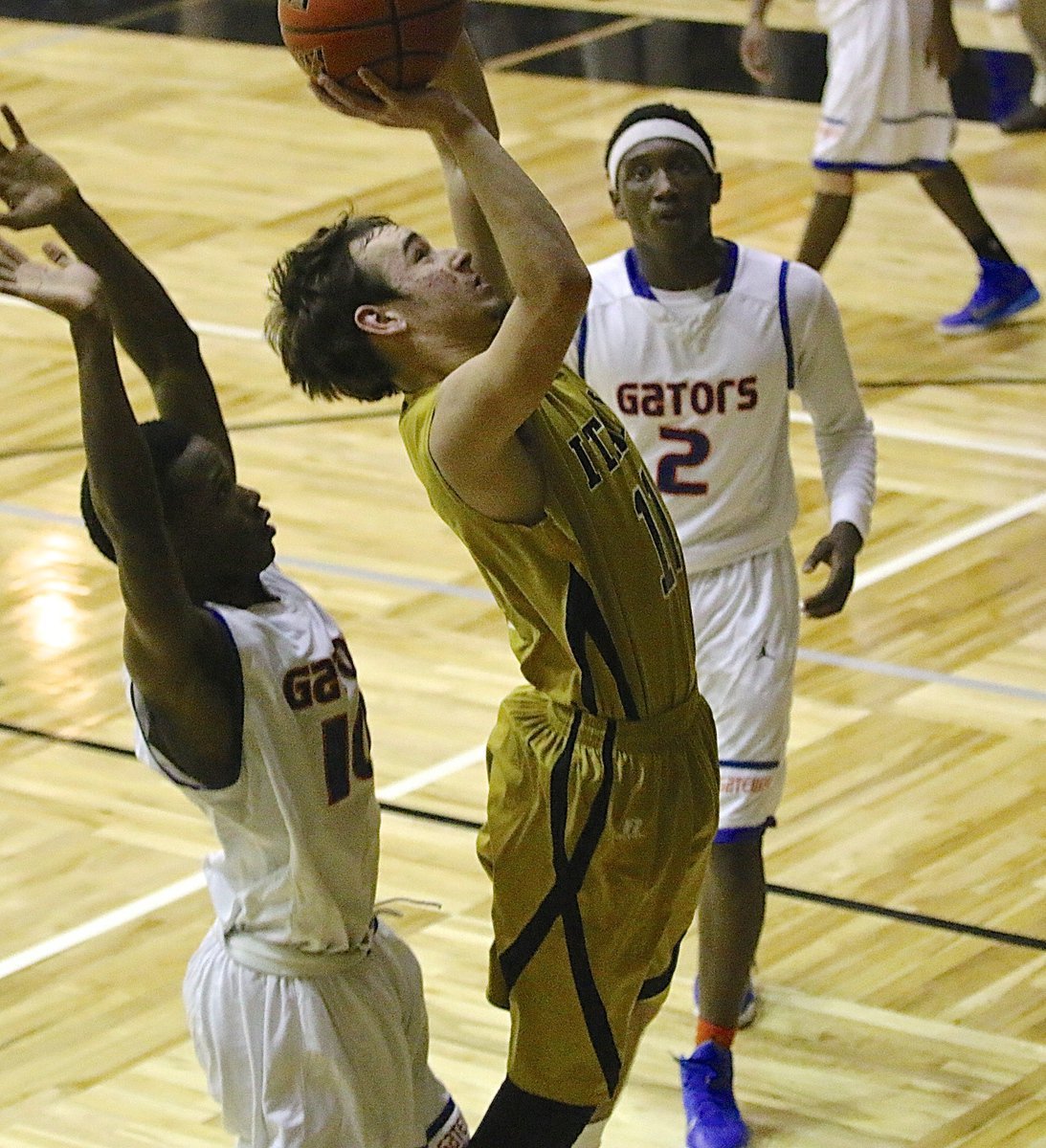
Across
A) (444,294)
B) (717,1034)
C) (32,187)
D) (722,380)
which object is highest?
(32,187)

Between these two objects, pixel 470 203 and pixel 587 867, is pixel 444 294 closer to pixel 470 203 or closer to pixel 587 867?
pixel 470 203

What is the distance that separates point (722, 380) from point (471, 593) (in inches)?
105

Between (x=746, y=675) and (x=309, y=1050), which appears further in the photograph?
(x=746, y=675)

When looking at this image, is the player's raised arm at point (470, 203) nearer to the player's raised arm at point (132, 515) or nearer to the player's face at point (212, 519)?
the player's face at point (212, 519)

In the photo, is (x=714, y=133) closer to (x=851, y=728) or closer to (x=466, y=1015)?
(x=851, y=728)

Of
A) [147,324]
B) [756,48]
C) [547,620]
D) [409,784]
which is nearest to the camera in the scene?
[547,620]

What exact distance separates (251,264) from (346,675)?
6.65 metres

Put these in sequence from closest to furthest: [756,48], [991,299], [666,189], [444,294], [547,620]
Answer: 1. [444,294]
2. [547,620]
3. [666,189]
4. [991,299]
5. [756,48]

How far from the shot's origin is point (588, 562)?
3273mm

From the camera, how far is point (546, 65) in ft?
41.8

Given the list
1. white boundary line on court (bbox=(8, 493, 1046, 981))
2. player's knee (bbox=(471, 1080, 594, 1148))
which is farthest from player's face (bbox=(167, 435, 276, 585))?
white boundary line on court (bbox=(8, 493, 1046, 981))

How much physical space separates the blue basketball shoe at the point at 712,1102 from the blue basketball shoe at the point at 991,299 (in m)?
4.90

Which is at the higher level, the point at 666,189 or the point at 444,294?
the point at 444,294

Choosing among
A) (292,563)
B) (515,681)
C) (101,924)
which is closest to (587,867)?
(101,924)
